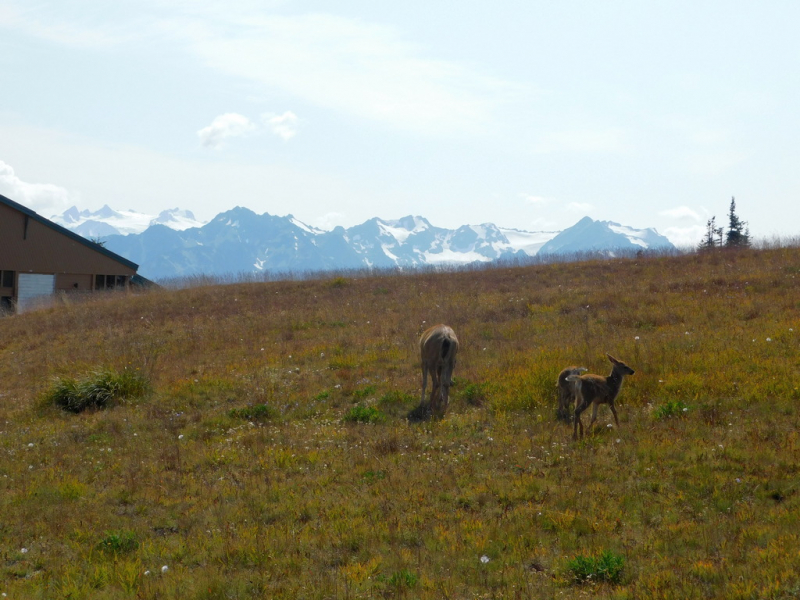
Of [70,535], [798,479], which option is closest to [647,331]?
[798,479]

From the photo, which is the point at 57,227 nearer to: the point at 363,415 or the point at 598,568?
the point at 363,415

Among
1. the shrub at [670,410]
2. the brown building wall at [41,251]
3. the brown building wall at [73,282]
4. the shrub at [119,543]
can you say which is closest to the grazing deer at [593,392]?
the shrub at [670,410]

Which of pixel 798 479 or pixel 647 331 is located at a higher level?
pixel 647 331

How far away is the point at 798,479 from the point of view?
8008 millimetres

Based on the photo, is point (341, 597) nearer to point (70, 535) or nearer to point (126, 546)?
point (126, 546)

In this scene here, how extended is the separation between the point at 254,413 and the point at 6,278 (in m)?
47.6

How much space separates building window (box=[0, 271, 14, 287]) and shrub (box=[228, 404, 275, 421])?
47032 millimetres

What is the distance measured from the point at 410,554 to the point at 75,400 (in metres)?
11.6

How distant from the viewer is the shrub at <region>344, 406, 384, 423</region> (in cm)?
1277

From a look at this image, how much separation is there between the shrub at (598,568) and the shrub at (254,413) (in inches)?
336

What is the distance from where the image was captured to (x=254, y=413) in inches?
538

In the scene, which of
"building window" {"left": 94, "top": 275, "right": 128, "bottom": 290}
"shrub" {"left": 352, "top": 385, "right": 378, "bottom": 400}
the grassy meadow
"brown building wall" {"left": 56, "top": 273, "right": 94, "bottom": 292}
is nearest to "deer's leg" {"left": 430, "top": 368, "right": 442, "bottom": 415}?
the grassy meadow

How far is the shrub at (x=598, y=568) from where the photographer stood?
624 cm

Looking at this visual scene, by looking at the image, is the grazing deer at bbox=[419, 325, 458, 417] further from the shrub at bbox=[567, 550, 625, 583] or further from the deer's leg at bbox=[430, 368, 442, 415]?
the shrub at bbox=[567, 550, 625, 583]
